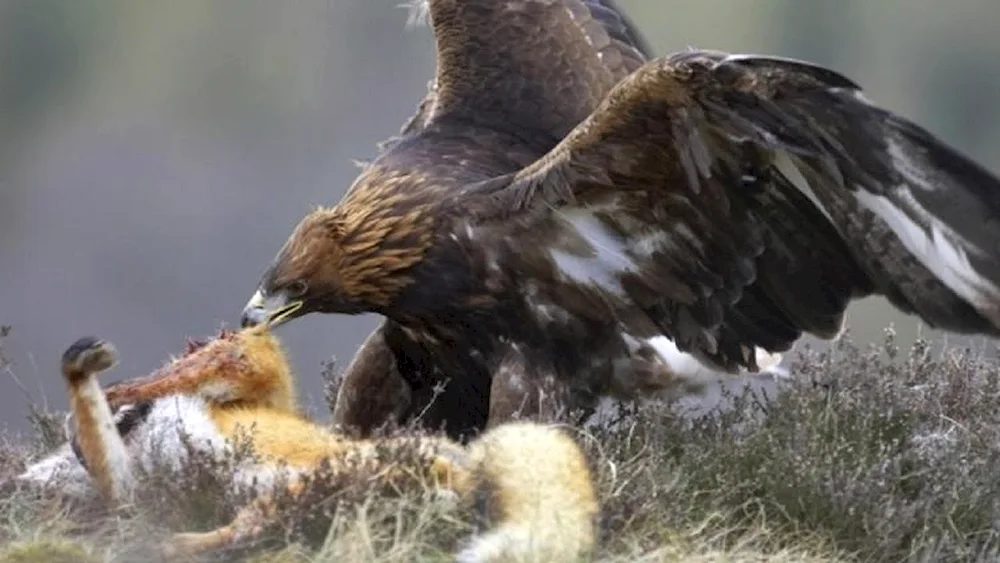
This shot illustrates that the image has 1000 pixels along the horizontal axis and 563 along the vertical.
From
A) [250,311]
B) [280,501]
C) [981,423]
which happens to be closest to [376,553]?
[280,501]

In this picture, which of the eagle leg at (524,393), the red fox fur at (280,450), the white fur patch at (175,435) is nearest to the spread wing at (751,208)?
the eagle leg at (524,393)

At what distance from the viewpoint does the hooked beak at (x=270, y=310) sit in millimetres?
4770

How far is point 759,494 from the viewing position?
168 inches

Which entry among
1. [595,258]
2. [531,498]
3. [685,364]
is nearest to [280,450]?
[531,498]

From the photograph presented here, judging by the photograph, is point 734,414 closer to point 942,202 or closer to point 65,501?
point 942,202

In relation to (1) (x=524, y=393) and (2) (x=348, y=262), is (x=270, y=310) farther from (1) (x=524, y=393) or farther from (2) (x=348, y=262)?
(1) (x=524, y=393)

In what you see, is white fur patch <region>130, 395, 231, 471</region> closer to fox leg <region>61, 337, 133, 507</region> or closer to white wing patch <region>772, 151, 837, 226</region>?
fox leg <region>61, 337, 133, 507</region>

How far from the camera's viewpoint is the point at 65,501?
13.2ft

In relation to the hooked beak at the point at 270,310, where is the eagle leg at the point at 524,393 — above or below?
below

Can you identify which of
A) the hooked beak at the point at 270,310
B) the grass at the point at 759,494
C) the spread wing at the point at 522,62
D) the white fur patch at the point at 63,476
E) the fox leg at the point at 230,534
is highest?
the spread wing at the point at 522,62

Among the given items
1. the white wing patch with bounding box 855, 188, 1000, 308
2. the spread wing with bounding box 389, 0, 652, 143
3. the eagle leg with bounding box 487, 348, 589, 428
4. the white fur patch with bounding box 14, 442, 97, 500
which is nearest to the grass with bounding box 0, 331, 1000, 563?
the white fur patch with bounding box 14, 442, 97, 500

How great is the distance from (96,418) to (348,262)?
1126 millimetres

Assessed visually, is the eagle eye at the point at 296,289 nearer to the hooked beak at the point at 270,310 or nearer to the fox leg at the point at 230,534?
the hooked beak at the point at 270,310

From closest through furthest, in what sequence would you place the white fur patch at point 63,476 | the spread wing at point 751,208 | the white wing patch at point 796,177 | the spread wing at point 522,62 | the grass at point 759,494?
the grass at point 759,494 < the white fur patch at point 63,476 < the spread wing at point 751,208 < the white wing patch at point 796,177 < the spread wing at point 522,62
